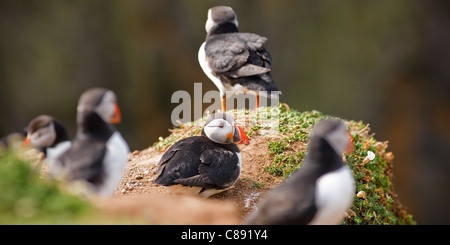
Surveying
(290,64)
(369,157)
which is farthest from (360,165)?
(290,64)

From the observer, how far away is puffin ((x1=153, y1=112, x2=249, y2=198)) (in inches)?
200

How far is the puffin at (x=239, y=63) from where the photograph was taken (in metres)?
6.96

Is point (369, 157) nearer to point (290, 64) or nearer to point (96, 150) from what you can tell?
point (96, 150)

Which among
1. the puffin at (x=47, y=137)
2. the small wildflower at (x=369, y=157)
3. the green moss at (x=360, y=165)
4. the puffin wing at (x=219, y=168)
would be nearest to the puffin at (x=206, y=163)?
the puffin wing at (x=219, y=168)

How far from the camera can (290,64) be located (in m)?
13.0

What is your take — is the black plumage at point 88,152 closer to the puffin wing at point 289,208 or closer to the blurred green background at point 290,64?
the puffin wing at point 289,208

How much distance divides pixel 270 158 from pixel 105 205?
125 inches

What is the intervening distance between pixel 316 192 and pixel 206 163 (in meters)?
1.67

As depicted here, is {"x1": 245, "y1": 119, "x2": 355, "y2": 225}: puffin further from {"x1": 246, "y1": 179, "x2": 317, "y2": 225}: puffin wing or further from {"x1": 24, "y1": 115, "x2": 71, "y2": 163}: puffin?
{"x1": 24, "y1": 115, "x2": 71, "y2": 163}: puffin

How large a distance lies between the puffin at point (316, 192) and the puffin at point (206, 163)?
1354 millimetres

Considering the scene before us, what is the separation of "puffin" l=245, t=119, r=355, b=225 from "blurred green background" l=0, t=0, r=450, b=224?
8553 millimetres
